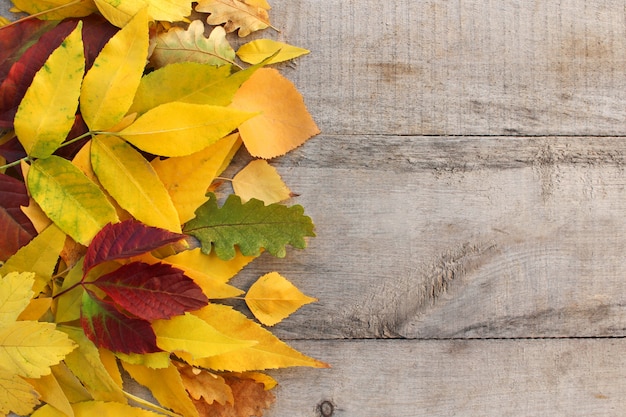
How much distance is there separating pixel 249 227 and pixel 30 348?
0.24m

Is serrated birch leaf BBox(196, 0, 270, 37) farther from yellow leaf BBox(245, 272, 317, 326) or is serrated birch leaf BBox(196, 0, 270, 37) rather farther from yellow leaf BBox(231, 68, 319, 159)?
yellow leaf BBox(245, 272, 317, 326)

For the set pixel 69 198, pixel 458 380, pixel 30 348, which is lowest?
pixel 458 380

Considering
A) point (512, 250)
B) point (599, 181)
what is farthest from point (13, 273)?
point (599, 181)

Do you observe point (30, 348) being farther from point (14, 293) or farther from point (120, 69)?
point (120, 69)

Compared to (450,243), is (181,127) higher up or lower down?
higher up

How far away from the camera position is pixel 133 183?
0.60m

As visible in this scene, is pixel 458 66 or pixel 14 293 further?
pixel 458 66

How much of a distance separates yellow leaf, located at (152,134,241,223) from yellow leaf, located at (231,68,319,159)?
0.13 ft

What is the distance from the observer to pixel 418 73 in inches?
26.3

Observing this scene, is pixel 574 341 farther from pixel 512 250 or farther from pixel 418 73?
pixel 418 73

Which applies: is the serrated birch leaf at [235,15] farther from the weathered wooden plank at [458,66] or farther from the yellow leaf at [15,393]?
the yellow leaf at [15,393]

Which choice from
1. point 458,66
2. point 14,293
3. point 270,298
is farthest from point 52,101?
point 458,66

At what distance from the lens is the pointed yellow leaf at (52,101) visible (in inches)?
22.5

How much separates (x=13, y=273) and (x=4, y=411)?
137mm
